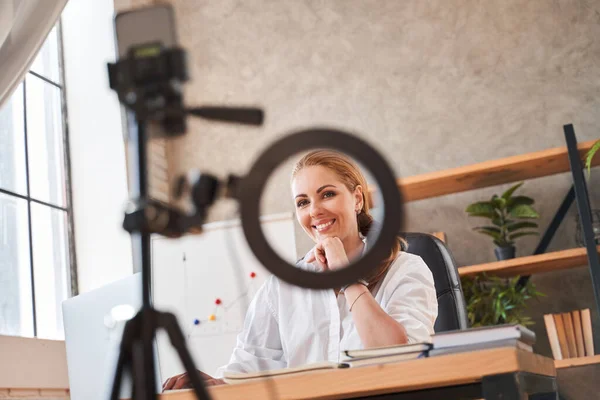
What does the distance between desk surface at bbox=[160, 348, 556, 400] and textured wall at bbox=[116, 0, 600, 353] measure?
8.17ft

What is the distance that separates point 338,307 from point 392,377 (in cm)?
86

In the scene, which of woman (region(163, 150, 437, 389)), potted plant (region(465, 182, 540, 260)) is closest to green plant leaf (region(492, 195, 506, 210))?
potted plant (region(465, 182, 540, 260))

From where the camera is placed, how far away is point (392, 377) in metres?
1.14

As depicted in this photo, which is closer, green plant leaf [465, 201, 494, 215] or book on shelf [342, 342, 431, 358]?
book on shelf [342, 342, 431, 358]

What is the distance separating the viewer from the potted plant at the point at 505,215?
3.31 metres

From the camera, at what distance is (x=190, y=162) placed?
4.31 meters

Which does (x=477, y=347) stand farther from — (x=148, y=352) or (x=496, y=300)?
(x=496, y=300)

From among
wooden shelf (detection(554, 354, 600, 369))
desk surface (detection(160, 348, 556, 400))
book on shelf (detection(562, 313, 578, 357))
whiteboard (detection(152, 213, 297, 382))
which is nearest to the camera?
desk surface (detection(160, 348, 556, 400))

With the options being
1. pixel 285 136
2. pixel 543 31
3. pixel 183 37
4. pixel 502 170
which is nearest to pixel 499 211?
pixel 502 170

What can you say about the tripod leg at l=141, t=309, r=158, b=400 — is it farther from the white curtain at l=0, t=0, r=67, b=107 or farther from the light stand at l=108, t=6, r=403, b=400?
the white curtain at l=0, t=0, r=67, b=107

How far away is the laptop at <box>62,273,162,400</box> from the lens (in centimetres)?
184

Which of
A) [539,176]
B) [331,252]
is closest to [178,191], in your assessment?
[331,252]

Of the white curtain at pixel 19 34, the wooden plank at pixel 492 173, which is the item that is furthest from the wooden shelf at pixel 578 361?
the white curtain at pixel 19 34

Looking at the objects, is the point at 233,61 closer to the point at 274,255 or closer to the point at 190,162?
the point at 190,162
